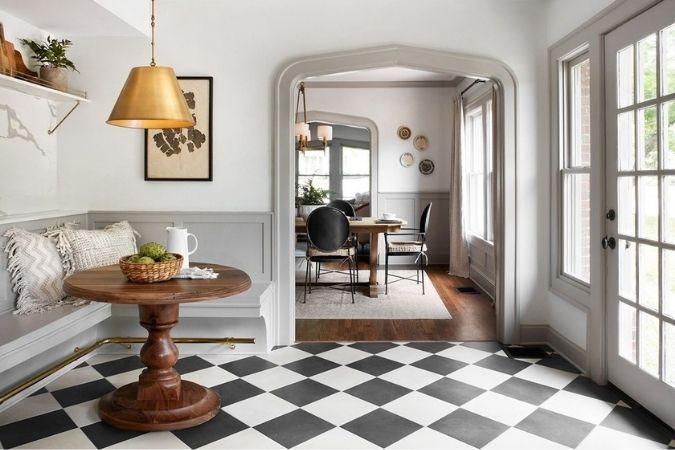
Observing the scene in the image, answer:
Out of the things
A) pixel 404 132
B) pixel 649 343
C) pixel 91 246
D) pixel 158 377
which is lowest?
pixel 158 377

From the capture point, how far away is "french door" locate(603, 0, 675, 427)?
2834 mm

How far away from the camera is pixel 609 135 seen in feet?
11.0

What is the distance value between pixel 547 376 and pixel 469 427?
1032mm

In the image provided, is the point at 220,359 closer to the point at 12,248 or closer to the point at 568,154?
the point at 12,248

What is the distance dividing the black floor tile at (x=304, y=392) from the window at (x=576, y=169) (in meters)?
1.91

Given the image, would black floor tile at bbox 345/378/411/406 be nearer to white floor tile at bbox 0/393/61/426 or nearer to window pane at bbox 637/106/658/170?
white floor tile at bbox 0/393/61/426

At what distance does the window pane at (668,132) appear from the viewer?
2783mm

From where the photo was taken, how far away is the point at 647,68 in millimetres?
3004

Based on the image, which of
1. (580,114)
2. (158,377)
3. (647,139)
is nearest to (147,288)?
(158,377)

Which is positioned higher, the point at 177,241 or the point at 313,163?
the point at 313,163

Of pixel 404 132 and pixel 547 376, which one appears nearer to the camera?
pixel 547 376

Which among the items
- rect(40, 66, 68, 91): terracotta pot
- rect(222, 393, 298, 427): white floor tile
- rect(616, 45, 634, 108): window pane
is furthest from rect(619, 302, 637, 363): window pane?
rect(40, 66, 68, 91): terracotta pot

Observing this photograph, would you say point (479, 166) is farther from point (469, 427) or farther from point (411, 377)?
point (469, 427)

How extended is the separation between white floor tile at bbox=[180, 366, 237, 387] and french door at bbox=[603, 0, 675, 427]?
7.86 ft
